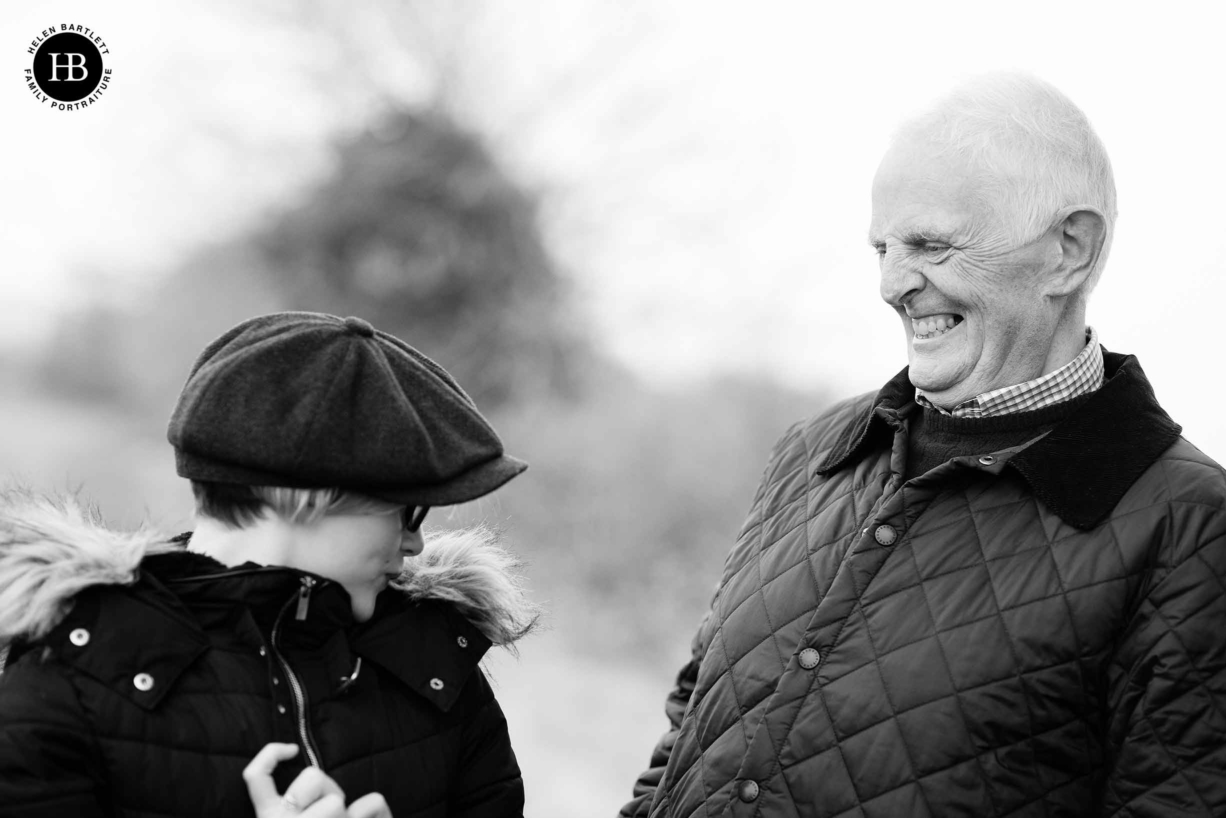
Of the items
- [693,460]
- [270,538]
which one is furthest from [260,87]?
[270,538]

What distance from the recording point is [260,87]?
14.9ft

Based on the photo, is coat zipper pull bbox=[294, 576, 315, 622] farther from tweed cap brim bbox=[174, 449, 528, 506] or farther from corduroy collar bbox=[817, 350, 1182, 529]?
corduroy collar bbox=[817, 350, 1182, 529]

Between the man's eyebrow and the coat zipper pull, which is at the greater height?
the man's eyebrow

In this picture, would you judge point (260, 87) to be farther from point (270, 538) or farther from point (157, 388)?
point (270, 538)

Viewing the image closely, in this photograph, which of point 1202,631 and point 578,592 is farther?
point 578,592

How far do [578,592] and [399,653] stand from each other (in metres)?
3.11

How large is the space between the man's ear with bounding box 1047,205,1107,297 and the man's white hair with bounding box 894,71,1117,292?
19 mm

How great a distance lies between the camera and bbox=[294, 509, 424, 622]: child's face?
4.83ft

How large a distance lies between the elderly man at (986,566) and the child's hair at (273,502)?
0.70 metres

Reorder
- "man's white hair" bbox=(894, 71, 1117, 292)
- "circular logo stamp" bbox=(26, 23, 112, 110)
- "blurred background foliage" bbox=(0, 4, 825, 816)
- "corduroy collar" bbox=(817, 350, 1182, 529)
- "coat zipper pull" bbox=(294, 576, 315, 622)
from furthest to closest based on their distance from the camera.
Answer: "blurred background foliage" bbox=(0, 4, 825, 816) → "circular logo stamp" bbox=(26, 23, 112, 110) → "man's white hair" bbox=(894, 71, 1117, 292) → "corduroy collar" bbox=(817, 350, 1182, 529) → "coat zipper pull" bbox=(294, 576, 315, 622)

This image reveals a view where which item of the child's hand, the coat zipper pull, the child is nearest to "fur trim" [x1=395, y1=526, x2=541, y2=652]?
the child

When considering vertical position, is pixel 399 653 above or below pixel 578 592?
below

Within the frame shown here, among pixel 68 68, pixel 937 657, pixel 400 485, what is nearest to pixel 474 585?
pixel 400 485

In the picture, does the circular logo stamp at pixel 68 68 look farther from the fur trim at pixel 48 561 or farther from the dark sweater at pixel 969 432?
the dark sweater at pixel 969 432
